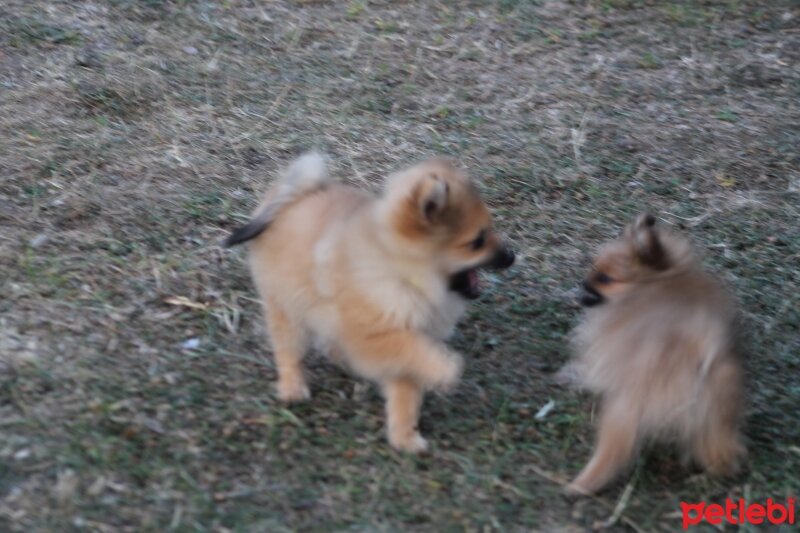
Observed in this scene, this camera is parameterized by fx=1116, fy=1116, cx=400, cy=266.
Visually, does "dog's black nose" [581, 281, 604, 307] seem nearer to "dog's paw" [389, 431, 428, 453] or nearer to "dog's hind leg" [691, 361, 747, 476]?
"dog's hind leg" [691, 361, 747, 476]

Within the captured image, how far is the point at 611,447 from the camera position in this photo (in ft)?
14.1

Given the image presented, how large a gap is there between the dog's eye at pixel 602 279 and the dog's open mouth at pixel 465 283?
0.70 meters

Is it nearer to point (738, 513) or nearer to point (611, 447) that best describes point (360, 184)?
point (611, 447)

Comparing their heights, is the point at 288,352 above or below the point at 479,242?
below

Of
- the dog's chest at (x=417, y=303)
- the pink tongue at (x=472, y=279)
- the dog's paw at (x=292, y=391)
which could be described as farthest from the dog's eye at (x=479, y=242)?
the dog's paw at (x=292, y=391)

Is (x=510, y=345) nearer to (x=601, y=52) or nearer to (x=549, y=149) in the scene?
(x=549, y=149)

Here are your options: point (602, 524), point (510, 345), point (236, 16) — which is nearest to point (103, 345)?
point (510, 345)

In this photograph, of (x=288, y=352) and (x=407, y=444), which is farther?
(x=288, y=352)

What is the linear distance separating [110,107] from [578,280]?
3.33 m

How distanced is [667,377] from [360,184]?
297cm

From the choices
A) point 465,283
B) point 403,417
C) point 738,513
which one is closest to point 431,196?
point 465,283

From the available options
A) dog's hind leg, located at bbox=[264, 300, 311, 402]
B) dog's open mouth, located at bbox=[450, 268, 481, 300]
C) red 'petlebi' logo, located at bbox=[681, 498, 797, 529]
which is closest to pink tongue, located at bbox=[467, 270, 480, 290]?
dog's open mouth, located at bbox=[450, 268, 481, 300]

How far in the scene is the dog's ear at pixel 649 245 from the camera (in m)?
4.82

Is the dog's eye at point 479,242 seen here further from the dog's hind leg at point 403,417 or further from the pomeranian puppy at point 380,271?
the dog's hind leg at point 403,417
